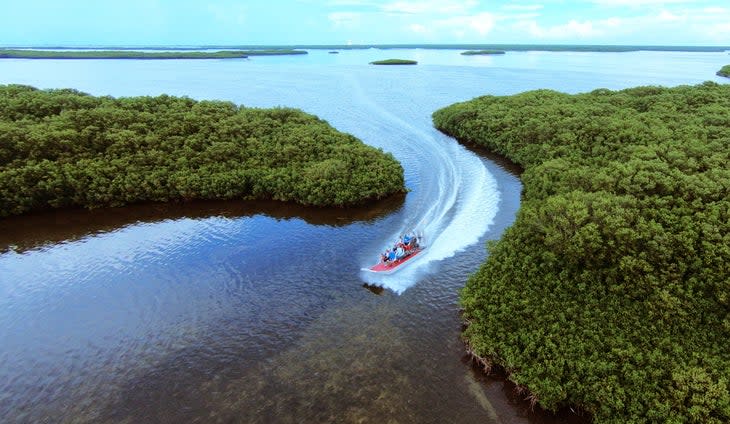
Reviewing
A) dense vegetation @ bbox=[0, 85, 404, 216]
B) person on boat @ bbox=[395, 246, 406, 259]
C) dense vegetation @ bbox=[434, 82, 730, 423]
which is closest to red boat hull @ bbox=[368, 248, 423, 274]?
person on boat @ bbox=[395, 246, 406, 259]

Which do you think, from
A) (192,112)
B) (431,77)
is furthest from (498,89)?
(192,112)

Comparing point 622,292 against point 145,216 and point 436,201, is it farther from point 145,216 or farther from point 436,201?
point 145,216

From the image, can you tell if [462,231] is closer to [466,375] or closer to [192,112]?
[466,375]

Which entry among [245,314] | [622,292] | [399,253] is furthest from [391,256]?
[622,292]

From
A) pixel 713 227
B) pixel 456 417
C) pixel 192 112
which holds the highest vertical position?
pixel 192 112

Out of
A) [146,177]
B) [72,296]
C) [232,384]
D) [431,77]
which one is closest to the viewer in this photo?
[232,384]

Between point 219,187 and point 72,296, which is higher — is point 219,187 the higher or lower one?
the higher one

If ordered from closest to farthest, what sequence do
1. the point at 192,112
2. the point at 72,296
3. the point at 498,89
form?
1. the point at 72,296
2. the point at 192,112
3. the point at 498,89

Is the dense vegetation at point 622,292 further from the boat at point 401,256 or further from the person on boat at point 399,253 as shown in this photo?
the person on boat at point 399,253
